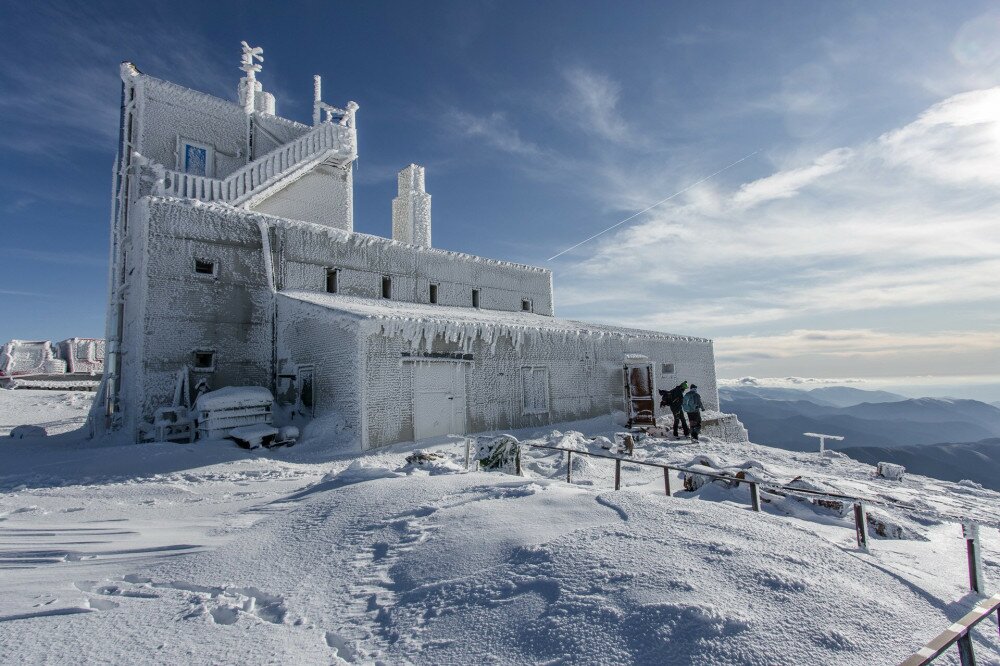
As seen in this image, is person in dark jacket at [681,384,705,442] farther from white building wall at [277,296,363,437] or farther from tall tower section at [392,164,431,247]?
tall tower section at [392,164,431,247]

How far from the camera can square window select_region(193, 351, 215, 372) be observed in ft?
48.4

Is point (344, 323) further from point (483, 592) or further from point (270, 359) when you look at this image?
point (483, 592)

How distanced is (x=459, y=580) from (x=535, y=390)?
497 inches

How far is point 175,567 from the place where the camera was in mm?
4625

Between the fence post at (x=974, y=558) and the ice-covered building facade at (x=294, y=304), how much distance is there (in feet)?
34.9

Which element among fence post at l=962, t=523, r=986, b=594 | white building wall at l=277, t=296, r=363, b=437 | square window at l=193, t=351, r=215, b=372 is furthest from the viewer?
square window at l=193, t=351, r=215, b=372

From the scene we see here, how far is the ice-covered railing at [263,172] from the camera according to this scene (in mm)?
15898

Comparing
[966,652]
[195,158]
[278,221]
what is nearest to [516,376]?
[278,221]

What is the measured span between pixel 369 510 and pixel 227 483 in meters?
4.47

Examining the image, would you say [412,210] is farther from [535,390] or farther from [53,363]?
[53,363]

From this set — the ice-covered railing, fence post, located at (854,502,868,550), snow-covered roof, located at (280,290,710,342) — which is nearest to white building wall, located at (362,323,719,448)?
snow-covered roof, located at (280,290,710,342)

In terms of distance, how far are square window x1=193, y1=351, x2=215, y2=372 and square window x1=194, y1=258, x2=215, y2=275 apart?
2388 mm

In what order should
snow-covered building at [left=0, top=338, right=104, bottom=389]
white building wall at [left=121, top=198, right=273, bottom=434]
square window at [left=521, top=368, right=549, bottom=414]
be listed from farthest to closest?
snow-covered building at [left=0, top=338, right=104, bottom=389], square window at [left=521, top=368, right=549, bottom=414], white building wall at [left=121, top=198, right=273, bottom=434]

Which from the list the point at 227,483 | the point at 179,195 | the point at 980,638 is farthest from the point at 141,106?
the point at 980,638
